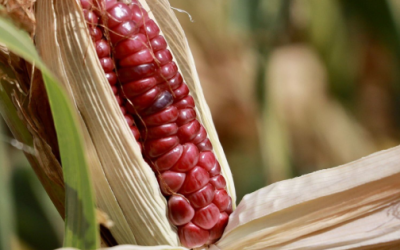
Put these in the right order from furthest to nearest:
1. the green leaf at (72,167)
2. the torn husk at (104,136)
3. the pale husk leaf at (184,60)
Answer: the pale husk leaf at (184,60)
the torn husk at (104,136)
the green leaf at (72,167)

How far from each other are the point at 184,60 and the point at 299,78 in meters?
1.00

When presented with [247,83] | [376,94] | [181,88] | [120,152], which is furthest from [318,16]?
[120,152]

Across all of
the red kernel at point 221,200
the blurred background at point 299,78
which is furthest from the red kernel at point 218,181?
the blurred background at point 299,78

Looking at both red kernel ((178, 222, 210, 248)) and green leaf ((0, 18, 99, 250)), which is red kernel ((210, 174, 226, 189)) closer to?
red kernel ((178, 222, 210, 248))

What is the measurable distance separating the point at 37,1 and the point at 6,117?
0.14 m

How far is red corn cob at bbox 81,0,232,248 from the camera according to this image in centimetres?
47

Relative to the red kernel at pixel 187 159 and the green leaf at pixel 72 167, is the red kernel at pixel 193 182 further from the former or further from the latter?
→ the green leaf at pixel 72 167

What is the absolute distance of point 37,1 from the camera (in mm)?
444

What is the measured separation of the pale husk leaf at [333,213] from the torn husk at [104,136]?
11cm

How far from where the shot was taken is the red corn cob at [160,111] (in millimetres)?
466

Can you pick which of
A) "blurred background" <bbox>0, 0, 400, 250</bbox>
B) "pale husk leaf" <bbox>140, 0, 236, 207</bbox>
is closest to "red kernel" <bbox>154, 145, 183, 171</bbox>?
"pale husk leaf" <bbox>140, 0, 236, 207</bbox>

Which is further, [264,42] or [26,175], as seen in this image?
[264,42]

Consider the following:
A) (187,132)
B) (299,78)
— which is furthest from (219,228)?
(299,78)

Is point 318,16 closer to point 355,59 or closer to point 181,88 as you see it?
point 355,59
